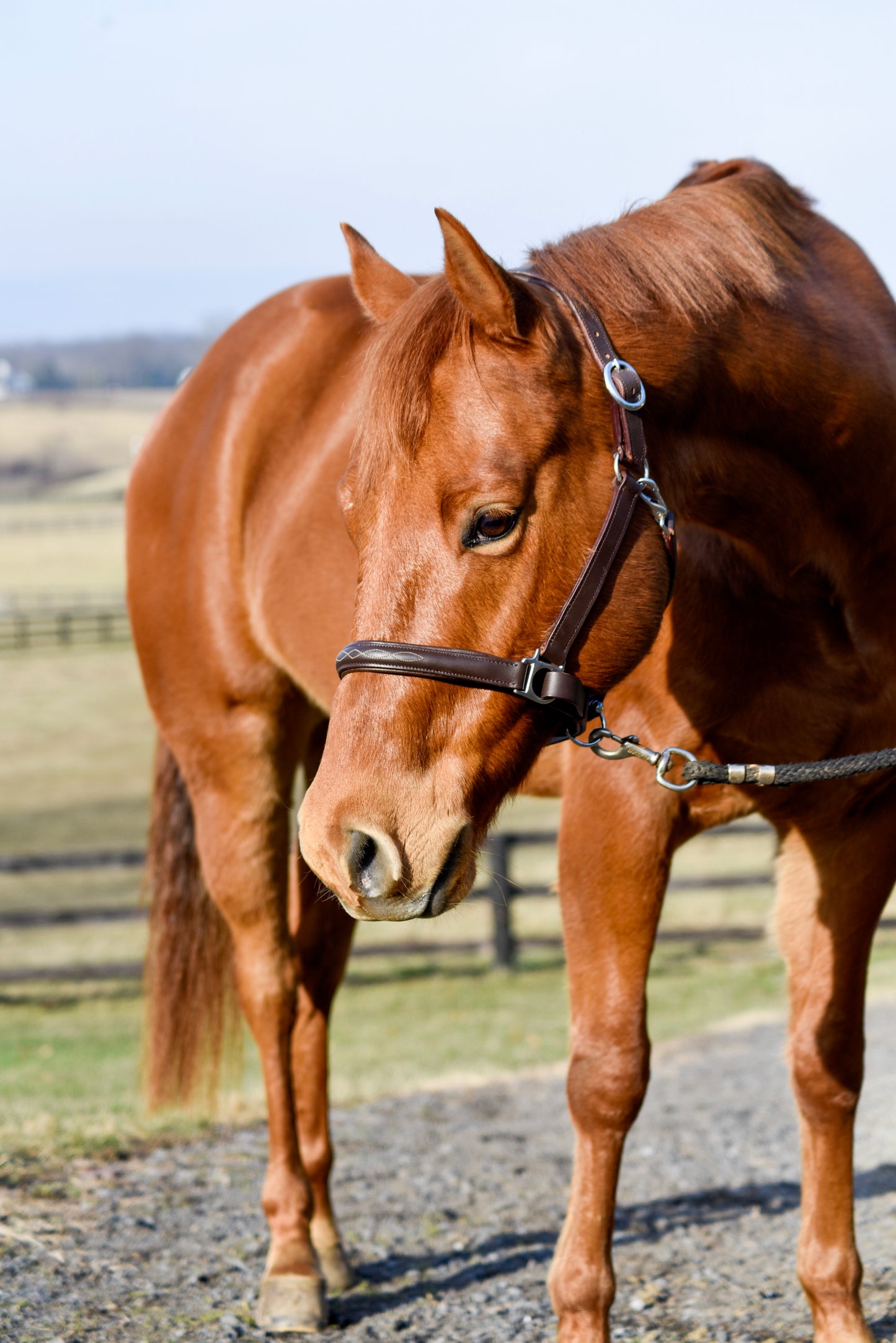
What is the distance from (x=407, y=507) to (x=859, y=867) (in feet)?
4.99

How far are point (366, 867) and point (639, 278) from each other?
1.11 meters

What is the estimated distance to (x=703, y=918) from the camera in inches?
586

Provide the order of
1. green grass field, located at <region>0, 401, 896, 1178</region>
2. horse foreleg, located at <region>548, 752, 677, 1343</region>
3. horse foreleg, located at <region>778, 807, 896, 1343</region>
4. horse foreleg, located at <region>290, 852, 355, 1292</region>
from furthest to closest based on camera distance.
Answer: green grass field, located at <region>0, 401, 896, 1178</region> < horse foreleg, located at <region>290, 852, 355, 1292</region> < horse foreleg, located at <region>778, 807, 896, 1343</region> < horse foreleg, located at <region>548, 752, 677, 1343</region>

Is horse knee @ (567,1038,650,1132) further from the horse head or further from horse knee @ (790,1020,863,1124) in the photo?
the horse head

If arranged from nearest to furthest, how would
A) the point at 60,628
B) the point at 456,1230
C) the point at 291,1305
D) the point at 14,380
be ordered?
the point at 291,1305
the point at 456,1230
the point at 60,628
the point at 14,380

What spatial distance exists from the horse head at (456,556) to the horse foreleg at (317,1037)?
5.95 feet

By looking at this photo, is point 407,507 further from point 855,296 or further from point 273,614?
point 273,614

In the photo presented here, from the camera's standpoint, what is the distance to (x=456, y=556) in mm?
1965

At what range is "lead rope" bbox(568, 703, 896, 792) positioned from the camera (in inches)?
96.7

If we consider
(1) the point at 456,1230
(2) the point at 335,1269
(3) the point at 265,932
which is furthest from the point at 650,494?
(1) the point at 456,1230

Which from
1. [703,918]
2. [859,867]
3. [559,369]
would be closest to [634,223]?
[559,369]

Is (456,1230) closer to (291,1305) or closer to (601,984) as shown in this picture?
(291,1305)

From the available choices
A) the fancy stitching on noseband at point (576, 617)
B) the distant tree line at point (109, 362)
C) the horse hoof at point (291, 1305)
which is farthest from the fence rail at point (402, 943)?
the distant tree line at point (109, 362)

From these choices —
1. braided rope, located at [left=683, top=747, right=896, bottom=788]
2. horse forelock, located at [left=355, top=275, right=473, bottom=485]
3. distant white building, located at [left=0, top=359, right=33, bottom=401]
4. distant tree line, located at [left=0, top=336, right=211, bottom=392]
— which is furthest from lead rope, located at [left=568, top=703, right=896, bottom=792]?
distant white building, located at [left=0, top=359, right=33, bottom=401]
